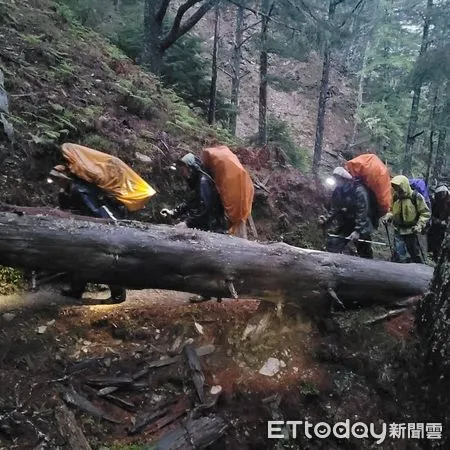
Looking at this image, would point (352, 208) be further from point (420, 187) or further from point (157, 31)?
point (157, 31)

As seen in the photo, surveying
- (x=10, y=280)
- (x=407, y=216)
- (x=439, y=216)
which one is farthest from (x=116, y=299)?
(x=439, y=216)

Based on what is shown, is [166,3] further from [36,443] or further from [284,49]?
[36,443]

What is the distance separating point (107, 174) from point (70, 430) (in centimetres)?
409

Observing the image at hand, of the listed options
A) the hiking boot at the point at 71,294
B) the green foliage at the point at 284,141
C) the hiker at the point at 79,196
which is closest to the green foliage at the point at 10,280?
the hiking boot at the point at 71,294

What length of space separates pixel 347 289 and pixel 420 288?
1110 mm

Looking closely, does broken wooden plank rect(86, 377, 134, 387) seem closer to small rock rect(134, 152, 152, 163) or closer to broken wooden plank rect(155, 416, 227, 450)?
broken wooden plank rect(155, 416, 227, 450)

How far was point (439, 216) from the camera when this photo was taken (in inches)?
384

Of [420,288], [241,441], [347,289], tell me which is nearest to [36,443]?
[241,441]

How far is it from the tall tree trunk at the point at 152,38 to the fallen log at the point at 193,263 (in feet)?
34.3

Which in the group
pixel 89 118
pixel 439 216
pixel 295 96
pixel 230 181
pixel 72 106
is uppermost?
pixel 295 96

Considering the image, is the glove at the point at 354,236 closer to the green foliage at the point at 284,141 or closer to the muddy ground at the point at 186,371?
the muddy ground at the point at 186,371

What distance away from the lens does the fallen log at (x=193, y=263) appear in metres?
5.26

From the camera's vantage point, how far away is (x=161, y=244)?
5602 millimetres

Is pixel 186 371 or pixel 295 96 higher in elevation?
pixel 295 96
